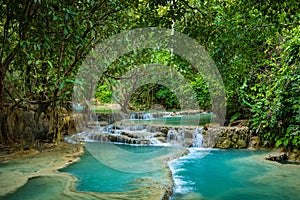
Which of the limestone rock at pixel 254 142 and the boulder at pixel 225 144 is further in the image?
the boulder at pixel 225 144

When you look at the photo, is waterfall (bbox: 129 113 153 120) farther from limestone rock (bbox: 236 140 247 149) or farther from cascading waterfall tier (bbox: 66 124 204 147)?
limestone rock (bbox: 236 140 247 149)

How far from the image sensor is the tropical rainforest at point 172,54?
Result: 405 cm

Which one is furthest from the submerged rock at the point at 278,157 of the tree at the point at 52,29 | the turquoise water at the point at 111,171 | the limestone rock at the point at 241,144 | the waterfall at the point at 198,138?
the tree at the point at 52,29

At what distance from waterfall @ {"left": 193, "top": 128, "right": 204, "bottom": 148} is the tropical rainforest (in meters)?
1.46

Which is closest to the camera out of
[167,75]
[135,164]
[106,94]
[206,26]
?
[206,26]

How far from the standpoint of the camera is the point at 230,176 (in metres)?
6.20

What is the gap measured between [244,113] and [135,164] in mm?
5019

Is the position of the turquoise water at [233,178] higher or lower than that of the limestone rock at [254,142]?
lower

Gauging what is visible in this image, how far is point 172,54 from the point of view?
7.19 m

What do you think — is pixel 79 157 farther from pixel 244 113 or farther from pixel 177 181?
pixel 244 113

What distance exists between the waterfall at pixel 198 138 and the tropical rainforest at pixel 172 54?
57.4 inches

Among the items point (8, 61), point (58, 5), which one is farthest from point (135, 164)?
point (58, 5)

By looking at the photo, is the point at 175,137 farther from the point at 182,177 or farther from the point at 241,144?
the point at 182,177

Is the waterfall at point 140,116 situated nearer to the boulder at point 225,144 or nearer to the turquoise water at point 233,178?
the boulder at point 225,144
